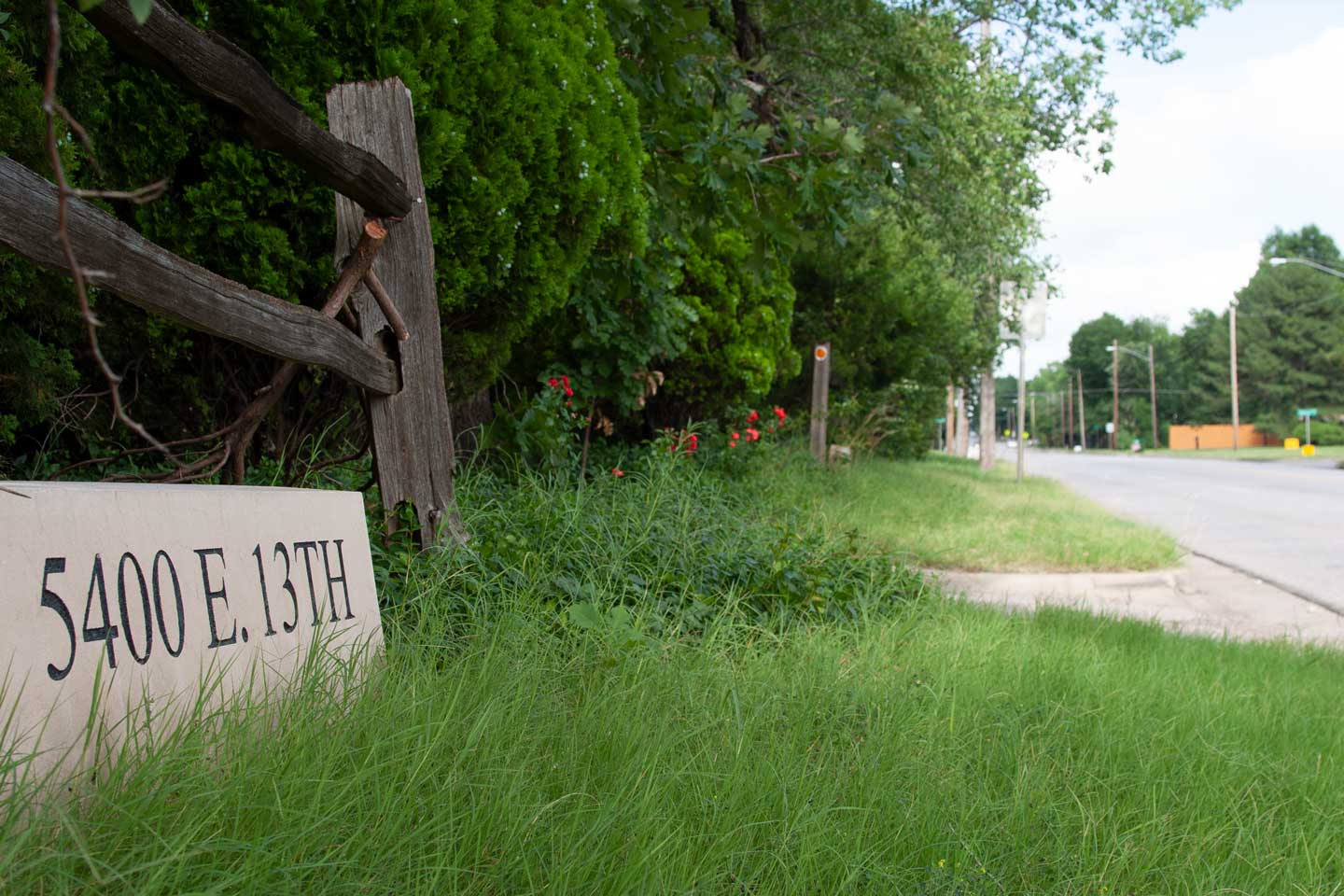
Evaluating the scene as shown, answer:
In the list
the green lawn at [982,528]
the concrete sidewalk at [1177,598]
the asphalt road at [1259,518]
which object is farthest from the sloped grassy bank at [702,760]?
the asphalt road at [1259,518]

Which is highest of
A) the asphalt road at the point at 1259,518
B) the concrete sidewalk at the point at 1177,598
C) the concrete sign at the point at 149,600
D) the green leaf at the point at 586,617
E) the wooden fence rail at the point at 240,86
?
the wooden fence rail at the point at 240,86

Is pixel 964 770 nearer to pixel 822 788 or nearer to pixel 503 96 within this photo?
pixel 822 788

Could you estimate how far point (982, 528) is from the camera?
30.8ft

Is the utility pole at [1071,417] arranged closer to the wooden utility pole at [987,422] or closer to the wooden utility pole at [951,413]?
the wooden utility pole at [951,413]

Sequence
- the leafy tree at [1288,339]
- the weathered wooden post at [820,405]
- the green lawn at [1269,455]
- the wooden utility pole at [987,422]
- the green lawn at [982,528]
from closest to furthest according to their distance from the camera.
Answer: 1. the green lawn at [982,528]
2. the weathered wooden post at [820,405]
3. the wooden utility pole at [987,422]
4. the green lawn at [1269,455]
5. the leafy tree at [1288,339]

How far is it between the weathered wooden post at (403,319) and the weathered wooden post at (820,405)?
29.5 ft

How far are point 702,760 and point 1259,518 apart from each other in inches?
502

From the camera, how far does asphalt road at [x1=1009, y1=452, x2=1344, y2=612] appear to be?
336 inches

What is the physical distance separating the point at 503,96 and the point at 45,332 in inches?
72.7

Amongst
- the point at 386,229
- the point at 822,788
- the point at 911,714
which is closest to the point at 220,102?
the point at 386,229

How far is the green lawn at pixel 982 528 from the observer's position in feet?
25.9

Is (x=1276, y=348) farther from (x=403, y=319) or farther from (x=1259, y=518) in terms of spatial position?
(x=403, y=319)

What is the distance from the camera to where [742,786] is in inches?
91.0

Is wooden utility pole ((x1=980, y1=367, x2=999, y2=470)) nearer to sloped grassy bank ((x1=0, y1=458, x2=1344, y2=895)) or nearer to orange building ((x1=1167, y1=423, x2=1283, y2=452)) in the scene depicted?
sloped grassy bank ((x1=0, y1=458, x2=1344, y2=895))
